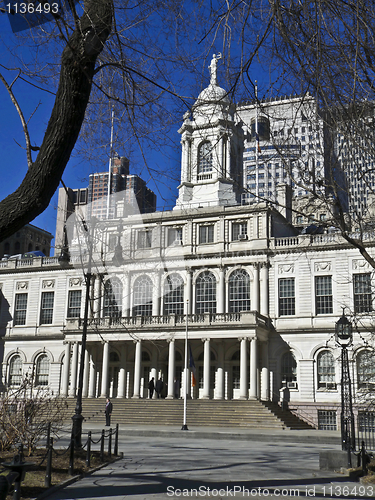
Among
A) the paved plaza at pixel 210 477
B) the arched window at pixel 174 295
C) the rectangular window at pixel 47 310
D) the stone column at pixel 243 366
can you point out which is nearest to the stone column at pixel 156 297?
the arched window at pixel 174 295

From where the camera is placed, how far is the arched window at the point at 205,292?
153 ft

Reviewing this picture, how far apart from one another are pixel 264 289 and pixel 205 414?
1175cm

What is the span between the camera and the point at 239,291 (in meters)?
46.1

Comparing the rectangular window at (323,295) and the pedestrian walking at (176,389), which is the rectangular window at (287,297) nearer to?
the rectangular window at (323,295)

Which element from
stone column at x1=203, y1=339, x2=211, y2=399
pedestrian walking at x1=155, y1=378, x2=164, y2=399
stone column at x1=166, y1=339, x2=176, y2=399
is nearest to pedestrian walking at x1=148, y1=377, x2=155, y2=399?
pedestrian walking at x1=155, y1=378, x2=164, y2=399

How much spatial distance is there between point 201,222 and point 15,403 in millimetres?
33942

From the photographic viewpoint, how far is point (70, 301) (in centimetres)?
5169

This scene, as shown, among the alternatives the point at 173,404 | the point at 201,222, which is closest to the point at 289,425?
the point at 173,404

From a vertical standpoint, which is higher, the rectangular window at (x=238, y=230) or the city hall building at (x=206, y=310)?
the rectangular window at (x=238, y=230)

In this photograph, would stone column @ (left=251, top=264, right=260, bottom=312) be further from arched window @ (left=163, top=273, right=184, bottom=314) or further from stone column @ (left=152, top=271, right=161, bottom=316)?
stone column @ (left=152, top=271, right=161, bottom=316)

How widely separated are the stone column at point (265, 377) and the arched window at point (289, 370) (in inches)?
49.2

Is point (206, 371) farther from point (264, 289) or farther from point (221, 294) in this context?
point (264, 289)

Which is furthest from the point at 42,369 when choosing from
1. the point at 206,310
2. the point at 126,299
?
the point at 206,310

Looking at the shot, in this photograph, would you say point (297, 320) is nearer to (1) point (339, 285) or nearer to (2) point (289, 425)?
(1) point (339, 285)
